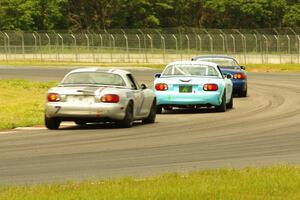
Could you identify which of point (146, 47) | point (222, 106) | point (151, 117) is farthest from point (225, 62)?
point (146, 47)

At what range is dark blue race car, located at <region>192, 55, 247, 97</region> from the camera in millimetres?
32031

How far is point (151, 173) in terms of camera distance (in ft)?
39.3

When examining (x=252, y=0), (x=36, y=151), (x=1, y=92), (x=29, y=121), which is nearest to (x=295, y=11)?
(x=252, y=0)

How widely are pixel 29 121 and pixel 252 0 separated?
86.3 metres

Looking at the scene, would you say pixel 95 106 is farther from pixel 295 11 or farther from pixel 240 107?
pixel 295 11

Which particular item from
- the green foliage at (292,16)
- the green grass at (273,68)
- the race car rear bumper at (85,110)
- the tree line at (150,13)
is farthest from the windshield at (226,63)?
the green foliage at (292,16)

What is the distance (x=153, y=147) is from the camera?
15805 millimetres

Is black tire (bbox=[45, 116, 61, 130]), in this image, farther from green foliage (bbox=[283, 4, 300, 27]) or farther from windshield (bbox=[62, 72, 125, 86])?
green foliage (bbox=[283, 4, 300, 27])

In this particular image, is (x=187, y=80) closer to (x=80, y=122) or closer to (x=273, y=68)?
(x=80, y=122)

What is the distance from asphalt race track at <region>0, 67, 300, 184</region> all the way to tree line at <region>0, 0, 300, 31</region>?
77.5m

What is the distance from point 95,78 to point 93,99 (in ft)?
3.58

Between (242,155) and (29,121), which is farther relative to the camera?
(29,121)

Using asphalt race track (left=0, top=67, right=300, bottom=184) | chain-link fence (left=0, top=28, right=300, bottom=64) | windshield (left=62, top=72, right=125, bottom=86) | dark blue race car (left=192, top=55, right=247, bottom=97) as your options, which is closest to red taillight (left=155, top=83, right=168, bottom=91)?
asphalt race track (left=0, top=67, right=300, bottom=184)

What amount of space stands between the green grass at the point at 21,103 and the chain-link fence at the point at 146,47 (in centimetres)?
3400
